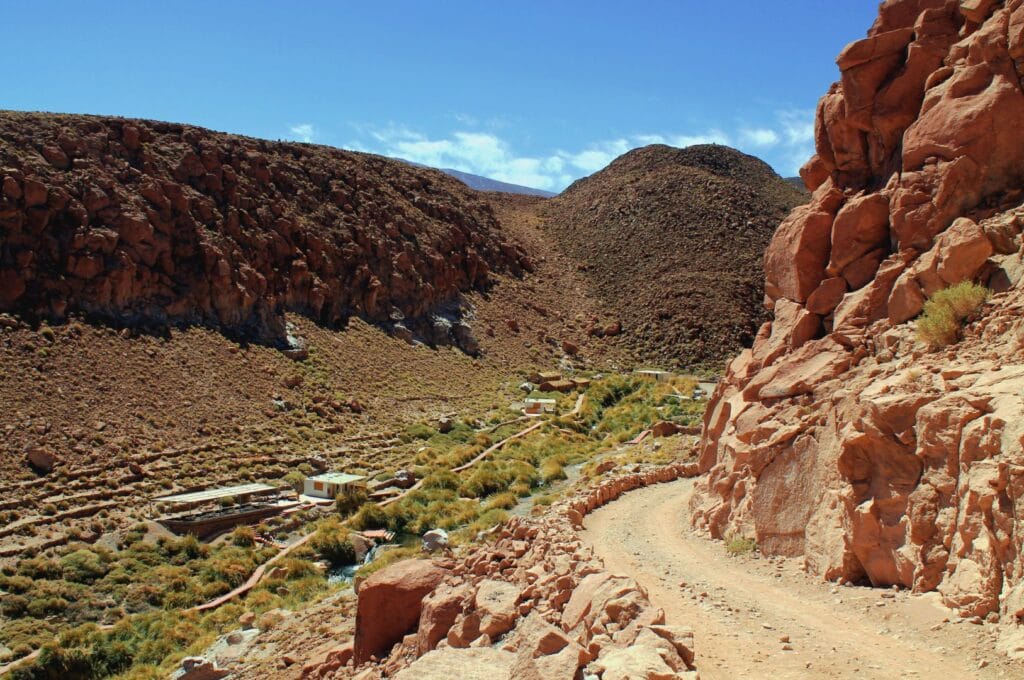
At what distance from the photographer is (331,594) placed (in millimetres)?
18031

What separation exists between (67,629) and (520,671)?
52.3 ft

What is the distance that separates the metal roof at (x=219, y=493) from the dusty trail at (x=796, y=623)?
1842 cm

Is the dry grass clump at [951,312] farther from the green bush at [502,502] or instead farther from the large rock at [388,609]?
the green bush at [502,502]

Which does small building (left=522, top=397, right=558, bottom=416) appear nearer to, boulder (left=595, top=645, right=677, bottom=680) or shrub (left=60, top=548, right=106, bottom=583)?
shrub (left=60, top=548, right=106, bottom=583)

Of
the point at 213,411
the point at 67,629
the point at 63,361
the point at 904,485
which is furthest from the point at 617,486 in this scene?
the point at 63,361

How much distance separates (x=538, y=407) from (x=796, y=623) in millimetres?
36096

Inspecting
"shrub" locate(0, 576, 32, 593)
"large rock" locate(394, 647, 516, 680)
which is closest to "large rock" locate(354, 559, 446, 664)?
"large rock" locate(394, 647, 516, 680)

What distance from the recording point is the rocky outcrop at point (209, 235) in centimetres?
3781

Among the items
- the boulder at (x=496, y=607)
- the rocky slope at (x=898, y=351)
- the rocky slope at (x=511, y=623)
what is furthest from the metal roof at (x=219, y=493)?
the boulder at (x=496, y=607)

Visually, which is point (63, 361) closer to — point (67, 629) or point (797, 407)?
point (67, 629)

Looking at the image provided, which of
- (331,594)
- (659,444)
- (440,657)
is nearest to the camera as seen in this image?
(440,657)

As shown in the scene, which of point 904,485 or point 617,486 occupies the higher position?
point 904,485

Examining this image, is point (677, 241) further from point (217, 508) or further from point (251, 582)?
point (251, 582)

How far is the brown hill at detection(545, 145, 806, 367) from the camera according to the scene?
65.4 metres
